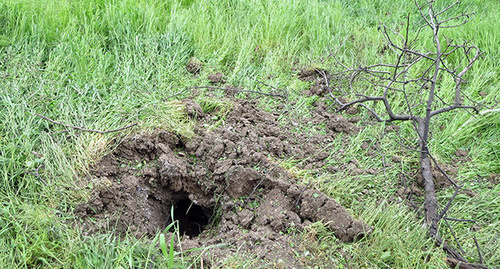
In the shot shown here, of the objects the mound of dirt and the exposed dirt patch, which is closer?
the mound of dirt

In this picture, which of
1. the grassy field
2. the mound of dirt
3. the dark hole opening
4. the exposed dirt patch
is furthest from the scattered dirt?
the dark hole opening

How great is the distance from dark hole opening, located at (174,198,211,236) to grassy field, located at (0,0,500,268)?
23.5 inches

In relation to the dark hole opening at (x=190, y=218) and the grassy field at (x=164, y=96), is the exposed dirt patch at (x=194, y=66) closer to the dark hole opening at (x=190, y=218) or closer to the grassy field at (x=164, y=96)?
the grassy field at (x=164, y=96)

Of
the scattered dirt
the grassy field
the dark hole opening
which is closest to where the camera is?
the grassy field

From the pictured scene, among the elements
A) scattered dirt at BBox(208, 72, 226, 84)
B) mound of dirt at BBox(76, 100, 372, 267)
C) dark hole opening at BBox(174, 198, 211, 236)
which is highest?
scattered dirt at BBox(208, 72, 226, 84)

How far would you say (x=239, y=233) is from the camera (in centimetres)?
247

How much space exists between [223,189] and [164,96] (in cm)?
103

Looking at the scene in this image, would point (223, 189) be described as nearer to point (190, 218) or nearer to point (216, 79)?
point (190, 218)

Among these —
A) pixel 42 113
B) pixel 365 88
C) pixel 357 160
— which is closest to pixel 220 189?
pixel 357 160

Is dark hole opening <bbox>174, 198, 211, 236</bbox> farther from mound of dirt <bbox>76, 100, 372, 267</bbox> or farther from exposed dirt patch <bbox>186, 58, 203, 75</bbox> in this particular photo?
exposed dirt patch <bbox>186, 58, 203, 75</bbox>

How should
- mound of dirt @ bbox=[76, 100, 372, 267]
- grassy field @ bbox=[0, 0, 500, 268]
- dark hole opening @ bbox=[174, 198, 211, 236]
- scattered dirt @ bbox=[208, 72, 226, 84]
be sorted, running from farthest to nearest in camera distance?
scattered dirt @ bbox=[208, 72, 226, 84] < dark hole opening @ bbox=[174, 198, 211, 236] < mound of dirt @ bbox=[76, 100, 372, 267] < grassy field @ bbox=[0, 0, 500, 268]

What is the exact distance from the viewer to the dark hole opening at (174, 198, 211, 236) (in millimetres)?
3062

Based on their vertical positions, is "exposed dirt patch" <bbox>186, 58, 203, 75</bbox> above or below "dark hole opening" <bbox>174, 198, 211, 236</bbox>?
above

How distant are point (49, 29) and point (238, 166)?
2261 millimetres
